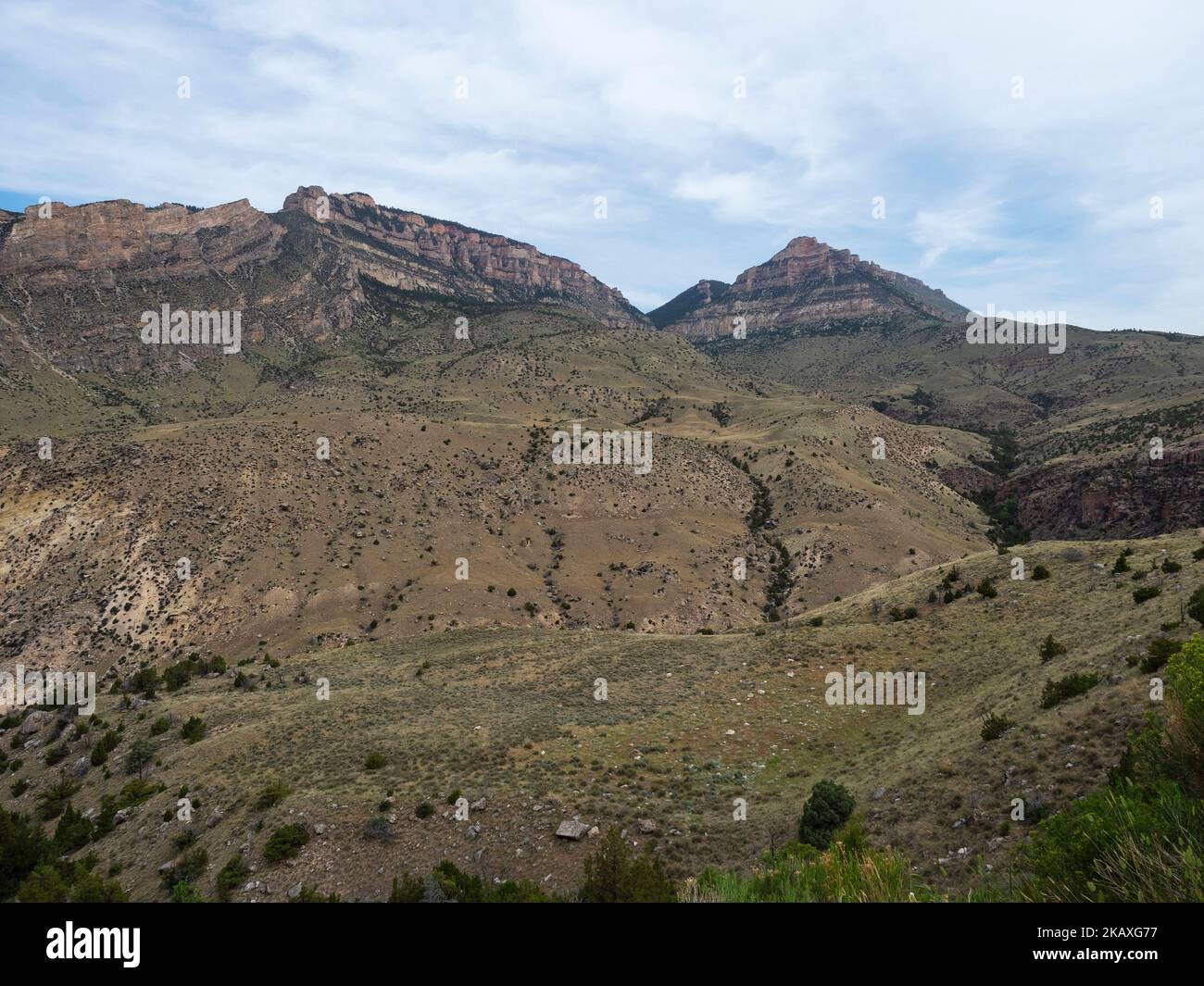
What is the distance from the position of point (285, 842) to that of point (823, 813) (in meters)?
14.6

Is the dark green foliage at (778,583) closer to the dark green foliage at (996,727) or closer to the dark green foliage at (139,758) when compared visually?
the dark green foliage at (996,727)

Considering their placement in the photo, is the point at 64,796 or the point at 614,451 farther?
the point at 614,451

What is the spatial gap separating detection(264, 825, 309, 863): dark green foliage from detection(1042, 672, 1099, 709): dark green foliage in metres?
21.0

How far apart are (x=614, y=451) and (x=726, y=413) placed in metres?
36.7

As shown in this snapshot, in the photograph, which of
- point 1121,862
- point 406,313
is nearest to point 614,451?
point 1121,862

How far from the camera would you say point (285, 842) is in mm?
16672

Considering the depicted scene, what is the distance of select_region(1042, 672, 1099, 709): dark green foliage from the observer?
16.2m

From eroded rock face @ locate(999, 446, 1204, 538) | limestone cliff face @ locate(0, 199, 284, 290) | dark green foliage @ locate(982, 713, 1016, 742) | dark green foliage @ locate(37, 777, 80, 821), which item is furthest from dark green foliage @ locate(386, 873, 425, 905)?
limestone cliff face @ locate(0, 199, 284, 290)

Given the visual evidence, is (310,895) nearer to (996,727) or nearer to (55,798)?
(996,727)

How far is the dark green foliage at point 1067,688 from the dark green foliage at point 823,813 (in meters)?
6.27

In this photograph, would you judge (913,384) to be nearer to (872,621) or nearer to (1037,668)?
(872,621)

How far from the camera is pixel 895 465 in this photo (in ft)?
291

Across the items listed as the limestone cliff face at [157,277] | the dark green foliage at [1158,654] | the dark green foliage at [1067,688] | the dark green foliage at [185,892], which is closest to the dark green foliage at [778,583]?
the dark green foliage at [1067,688]

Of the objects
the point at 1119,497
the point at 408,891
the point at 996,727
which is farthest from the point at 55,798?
the point at 1119,497
